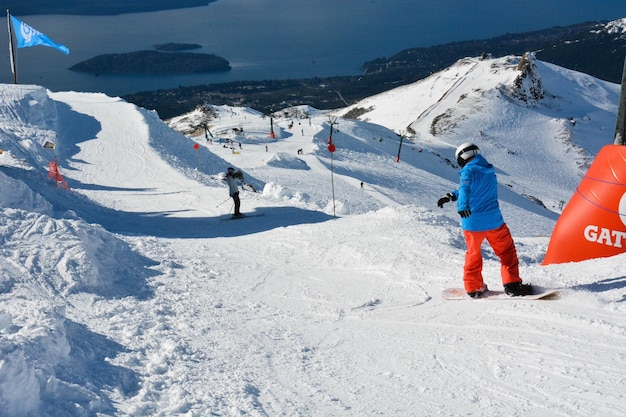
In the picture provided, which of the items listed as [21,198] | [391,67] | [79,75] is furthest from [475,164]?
[391,67]

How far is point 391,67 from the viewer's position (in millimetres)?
184750

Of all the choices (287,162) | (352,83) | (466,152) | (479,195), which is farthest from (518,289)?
(352,83)

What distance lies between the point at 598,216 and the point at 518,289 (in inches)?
65.9

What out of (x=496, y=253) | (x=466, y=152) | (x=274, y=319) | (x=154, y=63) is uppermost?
(x=466, y=152)

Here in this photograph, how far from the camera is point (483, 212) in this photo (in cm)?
686

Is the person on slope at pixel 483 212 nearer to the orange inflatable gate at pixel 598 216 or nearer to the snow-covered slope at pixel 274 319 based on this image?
the snow-covered slope at pixel 274 319

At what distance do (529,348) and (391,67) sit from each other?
18555cm

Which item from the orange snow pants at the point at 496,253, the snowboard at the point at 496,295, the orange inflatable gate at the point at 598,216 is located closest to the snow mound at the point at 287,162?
the orange inflatable gate at the point at 598,216

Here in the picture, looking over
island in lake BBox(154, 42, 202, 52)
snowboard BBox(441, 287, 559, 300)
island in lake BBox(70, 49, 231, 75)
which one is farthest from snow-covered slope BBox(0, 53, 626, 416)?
island in lake BBox(154, 42, 202, 52)

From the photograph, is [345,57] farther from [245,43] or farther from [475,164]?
[475,164]

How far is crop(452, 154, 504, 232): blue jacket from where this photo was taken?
6.77 meters

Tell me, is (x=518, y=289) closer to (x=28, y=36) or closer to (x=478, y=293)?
(x=478, y=293)

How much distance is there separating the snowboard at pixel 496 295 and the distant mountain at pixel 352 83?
11541 centimetres

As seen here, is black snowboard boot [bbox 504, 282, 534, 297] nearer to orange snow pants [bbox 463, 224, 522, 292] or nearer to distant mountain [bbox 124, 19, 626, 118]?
orange snow pants [bbox 463, 224, 522, 292]
